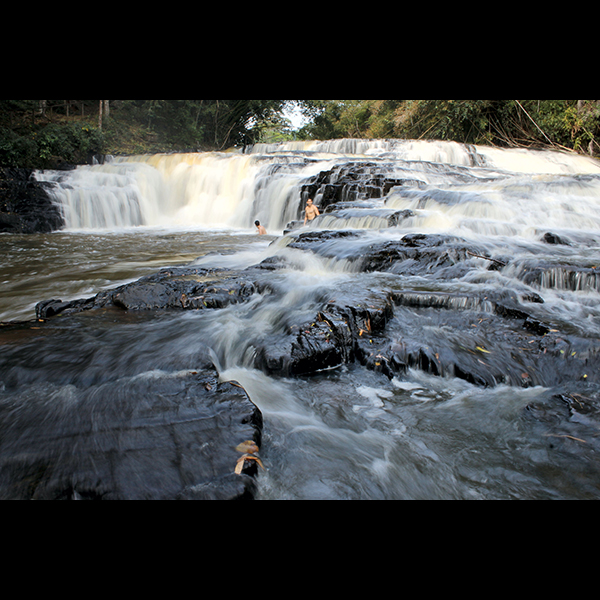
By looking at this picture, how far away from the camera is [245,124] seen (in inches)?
1057

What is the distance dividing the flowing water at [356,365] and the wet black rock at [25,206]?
4.34ft

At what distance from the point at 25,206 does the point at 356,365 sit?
14.4 metres

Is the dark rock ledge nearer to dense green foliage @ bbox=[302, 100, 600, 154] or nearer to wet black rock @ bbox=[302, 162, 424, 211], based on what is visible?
wet black rock @ bbox=[302, 162, 424, 211]

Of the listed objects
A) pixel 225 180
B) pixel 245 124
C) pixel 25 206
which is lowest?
pixel 25 206

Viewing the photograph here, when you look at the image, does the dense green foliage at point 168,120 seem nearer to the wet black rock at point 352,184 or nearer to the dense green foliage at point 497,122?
the dense green foliage at point 497,122

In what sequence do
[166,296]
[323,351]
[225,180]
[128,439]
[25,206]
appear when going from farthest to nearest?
[225,180] < [25,206] < [166,296] < [323,351] < [128,439]

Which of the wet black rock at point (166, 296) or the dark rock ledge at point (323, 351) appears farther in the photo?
the wet black rock at point (166, 296)

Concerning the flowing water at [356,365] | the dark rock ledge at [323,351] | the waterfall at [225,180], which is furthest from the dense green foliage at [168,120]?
the dark rock ledge at [323,351]

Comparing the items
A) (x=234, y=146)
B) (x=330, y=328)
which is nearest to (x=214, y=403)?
(x=330, y=328)

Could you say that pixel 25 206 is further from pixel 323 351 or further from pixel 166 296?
pixel 323 351

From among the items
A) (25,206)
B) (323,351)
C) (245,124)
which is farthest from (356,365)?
(245,124)

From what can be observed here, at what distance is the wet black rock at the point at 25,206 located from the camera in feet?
40.8

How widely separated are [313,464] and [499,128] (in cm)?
2424
